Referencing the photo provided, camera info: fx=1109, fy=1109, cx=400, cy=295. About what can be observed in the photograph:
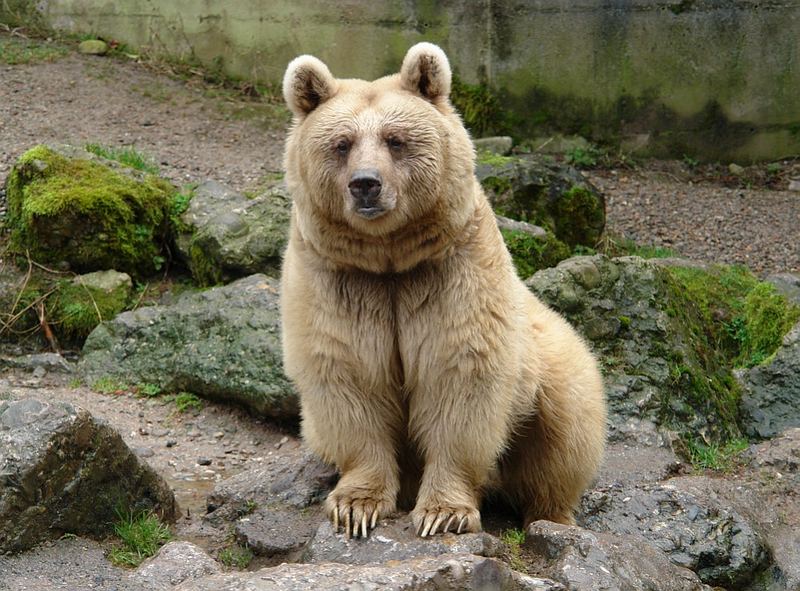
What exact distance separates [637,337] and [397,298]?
3.01 m

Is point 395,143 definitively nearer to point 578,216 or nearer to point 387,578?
point 387,578

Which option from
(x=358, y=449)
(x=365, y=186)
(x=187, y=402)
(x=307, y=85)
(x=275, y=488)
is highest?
(x=307, y=85)

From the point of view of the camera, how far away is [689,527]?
19.1 feet

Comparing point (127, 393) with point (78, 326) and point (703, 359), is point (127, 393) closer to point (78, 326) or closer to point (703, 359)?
point (78, 326)

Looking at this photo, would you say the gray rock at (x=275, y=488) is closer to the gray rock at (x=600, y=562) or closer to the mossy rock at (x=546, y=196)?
the gray rock at (x=600, y=562)

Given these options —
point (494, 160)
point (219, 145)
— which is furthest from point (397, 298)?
point (219, 145)

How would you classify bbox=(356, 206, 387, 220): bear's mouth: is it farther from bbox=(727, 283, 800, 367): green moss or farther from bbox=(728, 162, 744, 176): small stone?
bbox=(728, 162, 744, 176): small stone

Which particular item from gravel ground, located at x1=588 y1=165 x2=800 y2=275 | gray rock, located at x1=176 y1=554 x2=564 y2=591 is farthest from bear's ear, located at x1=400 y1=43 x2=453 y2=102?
gravel ground, located at x1=588 y1=165 x2=800 y2=275

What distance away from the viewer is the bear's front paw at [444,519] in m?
5.01

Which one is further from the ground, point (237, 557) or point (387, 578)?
point (387, 578)

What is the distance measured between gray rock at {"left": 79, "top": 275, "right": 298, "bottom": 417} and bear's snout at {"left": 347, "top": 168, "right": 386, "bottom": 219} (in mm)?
3313

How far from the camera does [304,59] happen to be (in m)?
5.14

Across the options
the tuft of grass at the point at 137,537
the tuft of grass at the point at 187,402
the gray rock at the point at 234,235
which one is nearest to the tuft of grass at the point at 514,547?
the tuft of grass at the point at 137,537

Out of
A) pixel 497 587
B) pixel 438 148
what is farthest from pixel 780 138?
pixel 497 587
